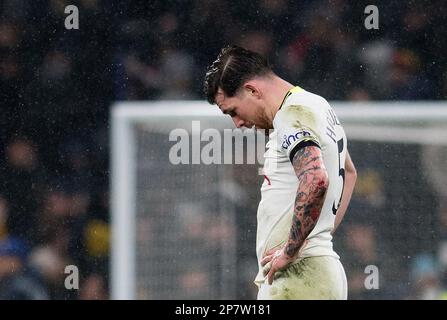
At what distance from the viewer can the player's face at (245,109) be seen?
10.6 feet

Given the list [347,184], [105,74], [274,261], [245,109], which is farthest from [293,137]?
[105,74]

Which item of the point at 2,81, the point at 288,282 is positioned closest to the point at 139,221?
the point at 2,81

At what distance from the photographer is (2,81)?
5.32 meters

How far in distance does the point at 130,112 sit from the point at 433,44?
153cm

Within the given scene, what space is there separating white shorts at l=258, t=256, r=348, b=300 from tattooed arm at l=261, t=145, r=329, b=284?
12 centimetres

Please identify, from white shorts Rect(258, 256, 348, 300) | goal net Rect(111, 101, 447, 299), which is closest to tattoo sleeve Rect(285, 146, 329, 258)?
white shorts Rect(258, 256, 348, 300)

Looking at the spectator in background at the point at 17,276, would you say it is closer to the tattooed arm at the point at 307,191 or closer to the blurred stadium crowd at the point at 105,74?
the blurred stadium crowd at the point at 105,74

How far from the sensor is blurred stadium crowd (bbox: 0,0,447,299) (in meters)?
5.04

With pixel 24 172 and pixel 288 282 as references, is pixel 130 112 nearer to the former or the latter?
pixel 24 172

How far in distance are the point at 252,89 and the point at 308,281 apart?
1.96 ft

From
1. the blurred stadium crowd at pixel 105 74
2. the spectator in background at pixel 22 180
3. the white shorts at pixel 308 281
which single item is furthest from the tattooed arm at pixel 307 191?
the spectator in background at pixel 22 180

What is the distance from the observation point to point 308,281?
10.3ft

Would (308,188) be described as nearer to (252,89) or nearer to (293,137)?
(293,137)

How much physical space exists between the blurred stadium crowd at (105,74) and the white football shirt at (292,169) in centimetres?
185
